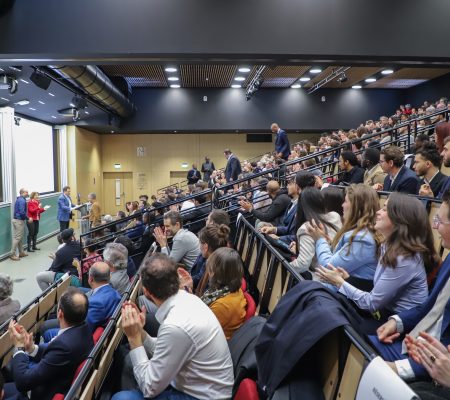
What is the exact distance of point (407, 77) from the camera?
12.3m

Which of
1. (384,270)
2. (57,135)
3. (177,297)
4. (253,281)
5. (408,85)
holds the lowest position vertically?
(253,281)

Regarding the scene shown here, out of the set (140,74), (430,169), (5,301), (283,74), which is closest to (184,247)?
(5,301)

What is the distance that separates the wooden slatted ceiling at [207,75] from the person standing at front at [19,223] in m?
5.32

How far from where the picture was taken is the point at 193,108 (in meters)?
13.7

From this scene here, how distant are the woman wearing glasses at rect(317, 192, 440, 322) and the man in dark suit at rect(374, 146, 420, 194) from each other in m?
1.91

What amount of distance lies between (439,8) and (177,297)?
5.01 meters

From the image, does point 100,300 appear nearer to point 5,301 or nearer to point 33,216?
point 5,301

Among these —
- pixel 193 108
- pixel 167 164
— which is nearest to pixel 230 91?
pixel 193 108

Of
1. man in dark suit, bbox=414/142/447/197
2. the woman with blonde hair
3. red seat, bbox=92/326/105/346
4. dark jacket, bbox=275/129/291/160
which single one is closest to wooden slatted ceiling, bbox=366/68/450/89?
dark jacket, bbox=275/129/291/160

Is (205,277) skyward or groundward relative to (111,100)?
groundward

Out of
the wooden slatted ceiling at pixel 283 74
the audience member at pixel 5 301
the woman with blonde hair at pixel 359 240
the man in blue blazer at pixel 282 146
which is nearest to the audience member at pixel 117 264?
the audience member at pixel 5 301

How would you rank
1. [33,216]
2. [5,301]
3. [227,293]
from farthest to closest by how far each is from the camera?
[33,216] → [5,301] → [227,293]

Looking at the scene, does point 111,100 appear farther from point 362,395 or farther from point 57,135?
point 362,395

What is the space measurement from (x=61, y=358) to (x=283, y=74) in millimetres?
10929
